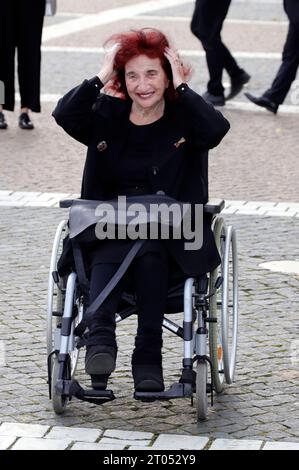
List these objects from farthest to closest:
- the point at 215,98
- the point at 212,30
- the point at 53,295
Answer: the point at 215,98
the point at 212,30
the point at 53,295

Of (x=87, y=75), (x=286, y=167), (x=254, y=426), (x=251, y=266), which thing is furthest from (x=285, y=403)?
(x=87, y=75)

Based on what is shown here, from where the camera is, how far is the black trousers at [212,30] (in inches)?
534

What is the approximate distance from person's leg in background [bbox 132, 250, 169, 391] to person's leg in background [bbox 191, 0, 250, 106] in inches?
305

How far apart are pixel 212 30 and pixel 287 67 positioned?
75 cm

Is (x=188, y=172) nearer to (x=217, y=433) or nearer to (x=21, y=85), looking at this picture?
(x=217, y=433)

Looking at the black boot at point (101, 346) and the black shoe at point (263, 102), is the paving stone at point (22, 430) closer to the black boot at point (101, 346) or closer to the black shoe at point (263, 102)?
the black boot at point (101, 346)

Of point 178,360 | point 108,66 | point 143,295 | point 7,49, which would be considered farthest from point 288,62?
Answer: point 143,295

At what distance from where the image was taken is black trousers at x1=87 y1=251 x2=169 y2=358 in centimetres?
602

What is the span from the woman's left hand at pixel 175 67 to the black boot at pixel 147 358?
1.06 m

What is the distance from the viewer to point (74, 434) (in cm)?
585

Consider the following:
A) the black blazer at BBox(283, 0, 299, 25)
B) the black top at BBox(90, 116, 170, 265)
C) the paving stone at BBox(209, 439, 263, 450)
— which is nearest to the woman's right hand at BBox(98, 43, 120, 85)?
the black top at BBox(90, 116, 170, 265)

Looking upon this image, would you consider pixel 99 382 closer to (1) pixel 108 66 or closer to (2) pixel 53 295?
(2) pixel 53 295

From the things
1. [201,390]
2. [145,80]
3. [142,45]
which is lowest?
[201,390]

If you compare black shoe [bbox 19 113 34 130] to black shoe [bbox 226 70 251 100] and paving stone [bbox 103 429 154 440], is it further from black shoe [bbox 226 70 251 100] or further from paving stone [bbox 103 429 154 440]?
paving stone [bbox 103 429 154 440]
